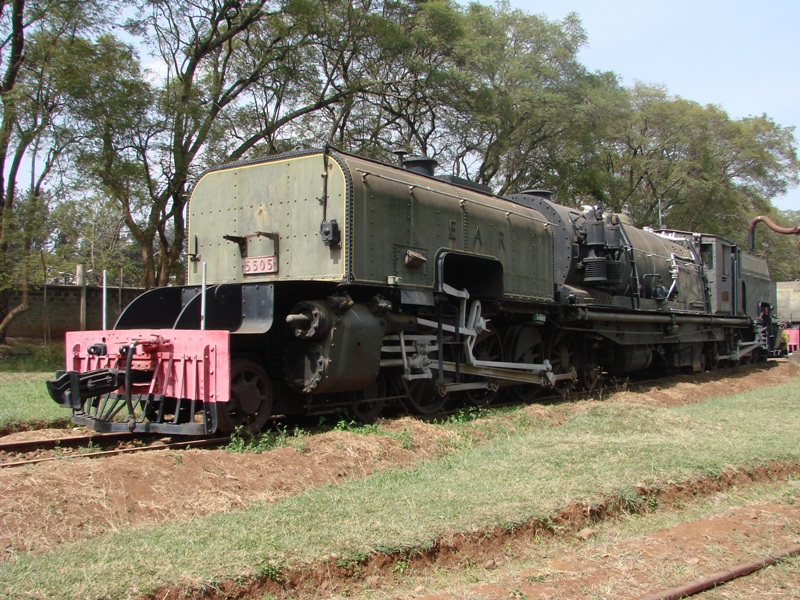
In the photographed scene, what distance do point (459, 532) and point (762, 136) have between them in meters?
45.4

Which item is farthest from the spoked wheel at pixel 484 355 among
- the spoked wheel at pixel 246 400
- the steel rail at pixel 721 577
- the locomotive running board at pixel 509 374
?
the steel rail at pixel 721 577

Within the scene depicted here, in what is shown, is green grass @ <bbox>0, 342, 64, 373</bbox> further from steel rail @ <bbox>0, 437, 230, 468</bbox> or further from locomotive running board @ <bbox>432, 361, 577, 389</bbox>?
locomotive running board @ <bbox>432, 361, 577, 389</bbox>

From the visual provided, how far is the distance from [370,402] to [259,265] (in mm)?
2191

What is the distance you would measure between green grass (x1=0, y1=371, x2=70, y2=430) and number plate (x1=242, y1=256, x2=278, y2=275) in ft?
10.6

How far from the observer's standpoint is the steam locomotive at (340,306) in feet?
24.5

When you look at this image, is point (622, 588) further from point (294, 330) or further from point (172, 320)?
point (172, 320)

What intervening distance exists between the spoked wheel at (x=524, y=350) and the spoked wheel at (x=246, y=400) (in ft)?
Result: 16.2

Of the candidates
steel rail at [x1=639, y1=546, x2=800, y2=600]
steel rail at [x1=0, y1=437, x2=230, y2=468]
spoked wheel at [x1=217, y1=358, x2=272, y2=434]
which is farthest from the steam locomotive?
steel rail at [x1=639, y1=546, x2=800, y2=600]

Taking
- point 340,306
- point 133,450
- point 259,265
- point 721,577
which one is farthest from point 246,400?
point 721,577

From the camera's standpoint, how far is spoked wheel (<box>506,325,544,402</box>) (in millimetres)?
11656

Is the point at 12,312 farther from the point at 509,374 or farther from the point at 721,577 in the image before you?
the point at 721,577

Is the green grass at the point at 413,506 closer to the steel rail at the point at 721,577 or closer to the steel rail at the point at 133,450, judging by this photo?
the steel rail at the point at 721,577

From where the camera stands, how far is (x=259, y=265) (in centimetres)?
873

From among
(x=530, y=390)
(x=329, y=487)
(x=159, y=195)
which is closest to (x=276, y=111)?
(x=159, y=195)
